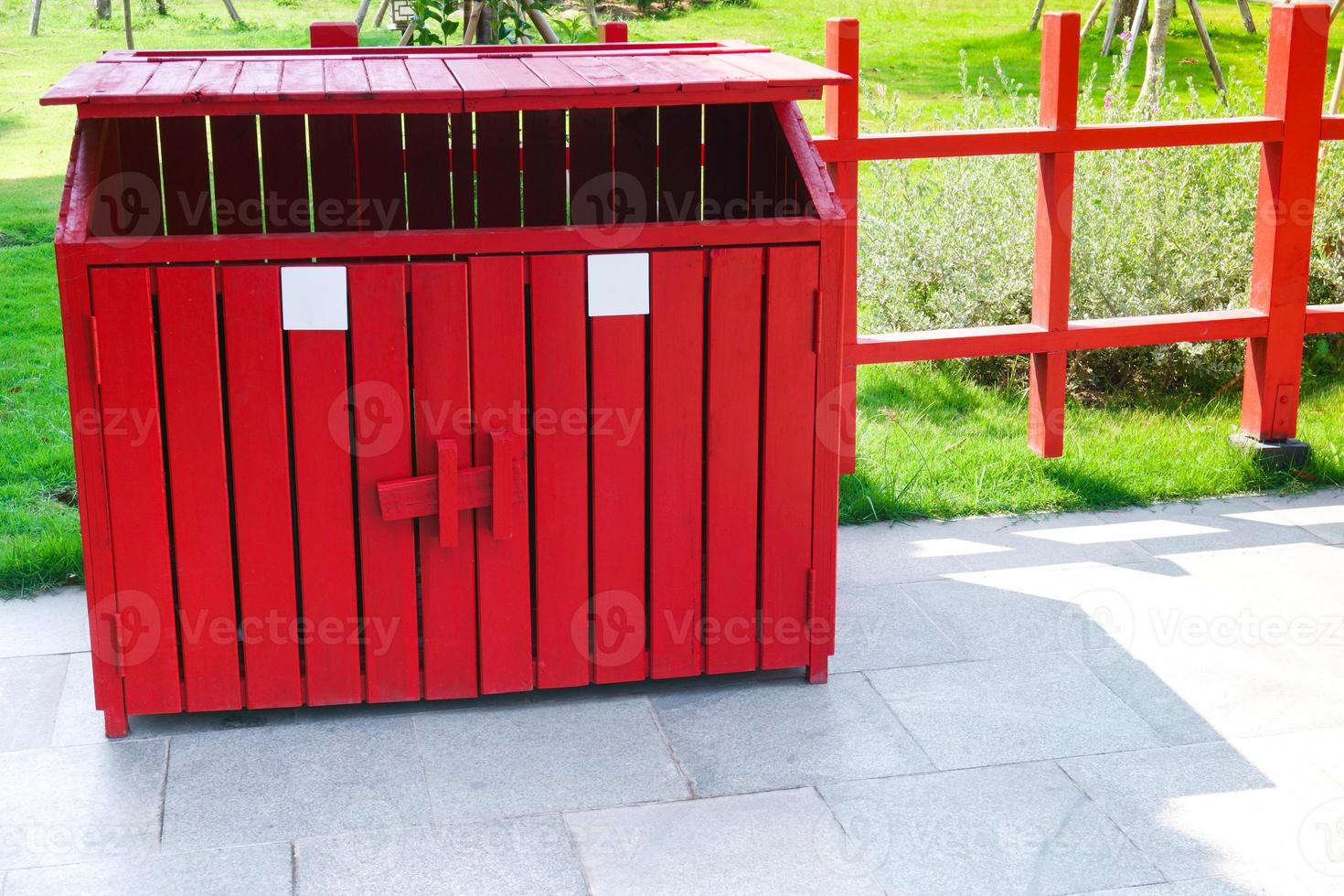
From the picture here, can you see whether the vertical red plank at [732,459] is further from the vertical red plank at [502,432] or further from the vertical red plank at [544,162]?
the vertical red plank at [544,162]

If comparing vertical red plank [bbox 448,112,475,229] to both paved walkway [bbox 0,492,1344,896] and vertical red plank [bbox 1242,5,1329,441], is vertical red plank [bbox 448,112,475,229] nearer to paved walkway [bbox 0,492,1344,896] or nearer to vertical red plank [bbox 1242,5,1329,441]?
paved walkway [bbox 0,492,1344,896]

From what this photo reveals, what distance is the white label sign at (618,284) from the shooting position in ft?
11.4

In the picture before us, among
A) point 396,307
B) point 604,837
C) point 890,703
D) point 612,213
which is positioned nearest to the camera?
point 604,837

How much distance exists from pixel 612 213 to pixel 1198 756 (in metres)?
2.29

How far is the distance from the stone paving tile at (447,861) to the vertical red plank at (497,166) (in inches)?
75.0

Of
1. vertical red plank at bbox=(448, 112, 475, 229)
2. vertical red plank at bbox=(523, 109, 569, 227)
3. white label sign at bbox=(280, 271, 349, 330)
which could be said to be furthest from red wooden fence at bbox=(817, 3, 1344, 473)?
white label sign at bbox=(280, 271, 349, 330)

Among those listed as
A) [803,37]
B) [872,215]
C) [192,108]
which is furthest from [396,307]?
[803,37]

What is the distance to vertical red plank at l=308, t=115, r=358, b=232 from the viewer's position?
13.5 feet

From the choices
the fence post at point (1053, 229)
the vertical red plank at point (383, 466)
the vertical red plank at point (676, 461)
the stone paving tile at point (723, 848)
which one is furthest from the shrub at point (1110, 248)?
the stone paving tile at point (723, 848)

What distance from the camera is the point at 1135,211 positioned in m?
6.44

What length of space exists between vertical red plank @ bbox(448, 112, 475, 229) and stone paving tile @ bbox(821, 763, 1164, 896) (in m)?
2.08

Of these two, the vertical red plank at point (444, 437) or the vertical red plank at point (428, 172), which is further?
the vertical red plank at point (428, 172)

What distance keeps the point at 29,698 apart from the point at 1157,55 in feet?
21.5

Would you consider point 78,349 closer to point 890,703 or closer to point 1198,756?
point 890,703
